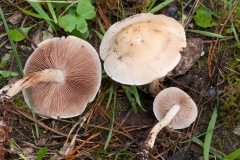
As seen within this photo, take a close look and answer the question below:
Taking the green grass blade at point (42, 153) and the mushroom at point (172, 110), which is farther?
the mushroom at point (172, 110)

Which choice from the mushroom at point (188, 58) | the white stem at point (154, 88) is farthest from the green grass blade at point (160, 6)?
the white stem at point (154, 88)

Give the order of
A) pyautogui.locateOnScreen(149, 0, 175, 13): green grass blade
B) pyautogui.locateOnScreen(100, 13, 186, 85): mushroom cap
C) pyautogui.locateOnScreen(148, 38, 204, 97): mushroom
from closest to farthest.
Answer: pyautogui.locateOnScreen(100, 13, 186, 85): mushroom cap
pyautogui.locateOnScreen(148, 38, 204, 97): mushroom
pyautogui.locateOnScreen(149, 0, 175, 13): green grass blade

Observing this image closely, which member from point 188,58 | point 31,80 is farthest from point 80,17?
point 188,58

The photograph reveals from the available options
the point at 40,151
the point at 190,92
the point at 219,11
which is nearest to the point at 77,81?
the point at 40,151

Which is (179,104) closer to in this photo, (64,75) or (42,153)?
(64,75)

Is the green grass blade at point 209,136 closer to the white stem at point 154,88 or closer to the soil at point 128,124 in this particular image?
the soil at point 128,124

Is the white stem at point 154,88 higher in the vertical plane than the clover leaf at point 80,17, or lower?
lower

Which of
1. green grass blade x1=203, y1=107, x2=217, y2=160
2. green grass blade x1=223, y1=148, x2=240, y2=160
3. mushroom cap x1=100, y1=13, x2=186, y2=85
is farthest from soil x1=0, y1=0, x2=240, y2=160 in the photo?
mushroom cap x1=100, y1=13, x2=186, y2=85

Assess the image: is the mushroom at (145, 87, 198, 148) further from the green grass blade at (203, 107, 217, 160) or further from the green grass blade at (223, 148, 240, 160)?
the green grass blade at (223, 148, 240, 160)
